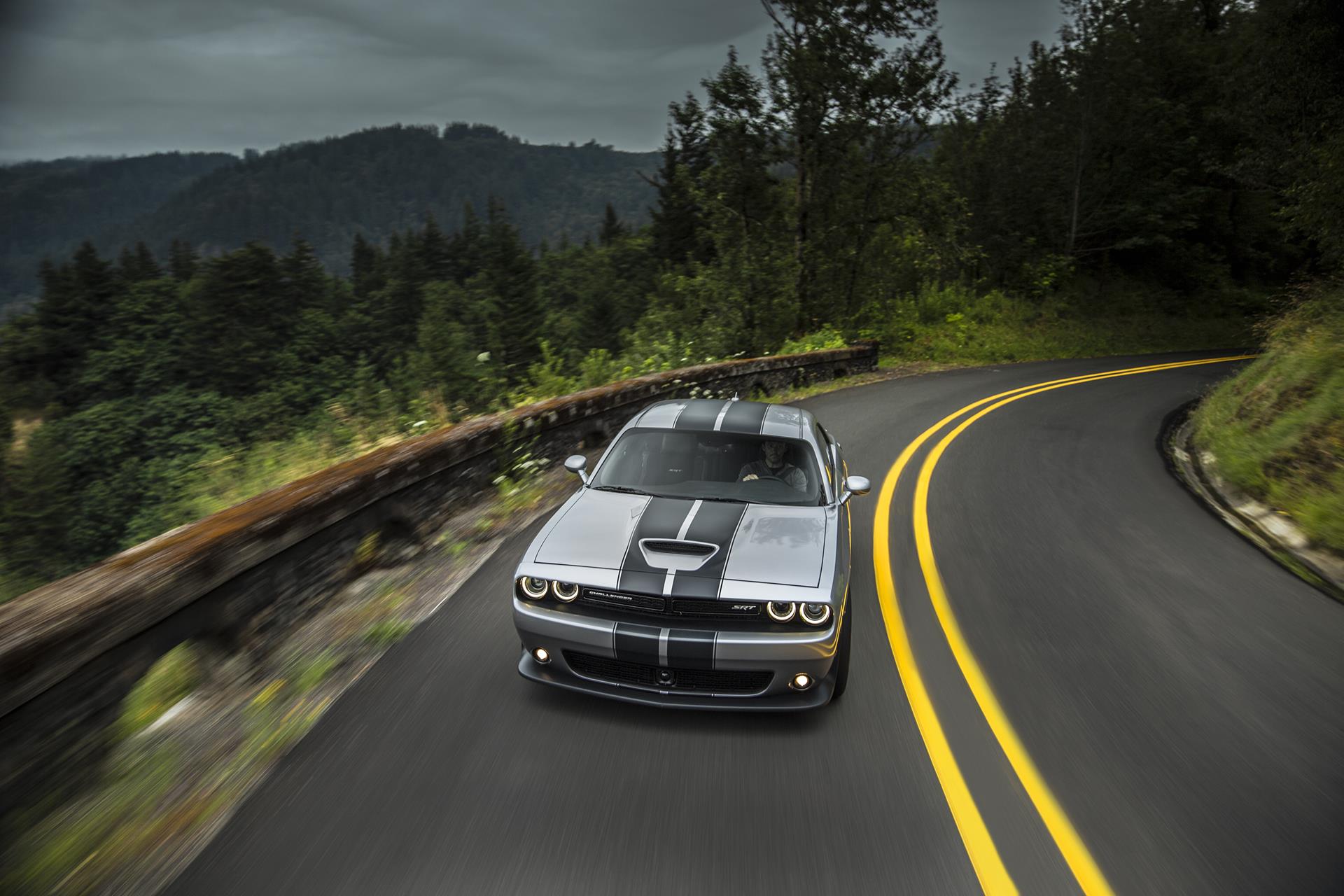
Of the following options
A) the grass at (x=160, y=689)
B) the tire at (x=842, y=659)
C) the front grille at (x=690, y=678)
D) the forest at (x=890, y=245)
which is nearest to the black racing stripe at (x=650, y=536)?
the front grille at (x=690, y=678)

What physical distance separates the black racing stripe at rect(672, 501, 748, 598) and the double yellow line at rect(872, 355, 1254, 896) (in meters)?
1.31

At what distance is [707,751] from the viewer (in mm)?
3465

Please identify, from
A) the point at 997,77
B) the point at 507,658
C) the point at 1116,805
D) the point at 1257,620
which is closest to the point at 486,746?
the point at 507,658

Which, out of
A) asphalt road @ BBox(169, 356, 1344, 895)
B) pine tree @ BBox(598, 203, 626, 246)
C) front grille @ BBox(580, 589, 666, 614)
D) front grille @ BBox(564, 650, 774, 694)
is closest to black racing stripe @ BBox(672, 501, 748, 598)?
front grille @ BBox(580, 589, 666, 614)

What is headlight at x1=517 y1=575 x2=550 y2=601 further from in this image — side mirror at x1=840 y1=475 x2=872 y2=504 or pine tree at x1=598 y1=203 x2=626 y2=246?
pine tree at x1=598 y1=203 x2=626 y2=246

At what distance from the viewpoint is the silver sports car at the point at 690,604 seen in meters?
3.47

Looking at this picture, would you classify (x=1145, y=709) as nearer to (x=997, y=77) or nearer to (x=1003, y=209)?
(x=1003, y=209)

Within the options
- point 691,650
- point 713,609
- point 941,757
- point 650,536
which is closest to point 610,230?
point 650,536

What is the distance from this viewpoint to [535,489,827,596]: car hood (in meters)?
3.59

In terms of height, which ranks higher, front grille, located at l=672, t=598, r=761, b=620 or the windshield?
the windshield

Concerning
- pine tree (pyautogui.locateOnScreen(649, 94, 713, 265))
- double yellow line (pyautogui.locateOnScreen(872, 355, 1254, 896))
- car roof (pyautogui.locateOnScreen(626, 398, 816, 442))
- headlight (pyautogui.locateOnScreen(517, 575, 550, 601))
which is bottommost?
double yellow line (pyautogui.locateOnScreen(872, 355, 1254, 896))

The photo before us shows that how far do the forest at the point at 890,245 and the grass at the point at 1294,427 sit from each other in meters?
7.23

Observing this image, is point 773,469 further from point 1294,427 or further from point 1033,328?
point 1033,328

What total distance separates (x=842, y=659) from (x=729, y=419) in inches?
77.0
